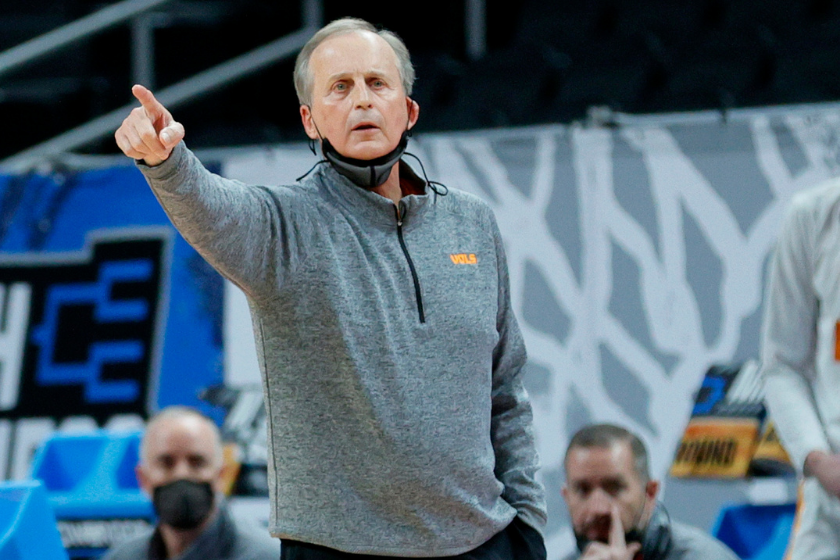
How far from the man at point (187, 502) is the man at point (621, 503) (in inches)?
31.6

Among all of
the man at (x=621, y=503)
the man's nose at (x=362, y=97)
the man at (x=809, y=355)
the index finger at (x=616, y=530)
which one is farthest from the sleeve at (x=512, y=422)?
the man at (x=621, y=503)

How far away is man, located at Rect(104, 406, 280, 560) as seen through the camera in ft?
10.3

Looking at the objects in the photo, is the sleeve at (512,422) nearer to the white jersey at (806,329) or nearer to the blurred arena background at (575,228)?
the white jersey at (806,329)

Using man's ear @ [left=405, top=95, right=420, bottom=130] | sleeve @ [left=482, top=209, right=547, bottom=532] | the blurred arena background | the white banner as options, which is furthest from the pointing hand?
the white banner

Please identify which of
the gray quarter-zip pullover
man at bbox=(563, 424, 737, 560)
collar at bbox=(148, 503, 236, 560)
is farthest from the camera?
collar at bbox=(148, 503, 236, 560)

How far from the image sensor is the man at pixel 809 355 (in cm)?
190

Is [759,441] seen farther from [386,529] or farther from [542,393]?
[386,529]

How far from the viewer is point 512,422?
173 cm

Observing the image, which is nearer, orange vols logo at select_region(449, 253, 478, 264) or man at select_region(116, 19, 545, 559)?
man at select_region(116, 19, 545, 559)

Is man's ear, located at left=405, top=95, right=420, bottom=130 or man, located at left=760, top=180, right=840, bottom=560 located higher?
man's ear, located at left=405, top=95, right=420, bottom=130

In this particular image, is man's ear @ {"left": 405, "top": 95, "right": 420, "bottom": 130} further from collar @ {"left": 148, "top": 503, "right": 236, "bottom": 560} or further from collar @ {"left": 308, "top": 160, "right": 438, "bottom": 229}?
collar @ {"left": 148, "top": 503, "right": 236, "bottom": 560}

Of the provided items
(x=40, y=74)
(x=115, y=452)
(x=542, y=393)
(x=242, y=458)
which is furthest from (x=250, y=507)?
(x=40, y=74)

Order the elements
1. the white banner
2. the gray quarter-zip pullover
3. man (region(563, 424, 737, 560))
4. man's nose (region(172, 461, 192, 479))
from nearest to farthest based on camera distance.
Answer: the gray quarter-zip pullover → man (region(563, 424, 737, 560)) → man's nose (region(172, 461, 192, 479)) → the white banner

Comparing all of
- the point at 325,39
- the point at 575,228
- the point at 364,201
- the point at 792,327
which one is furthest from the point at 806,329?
the point at 575,228
